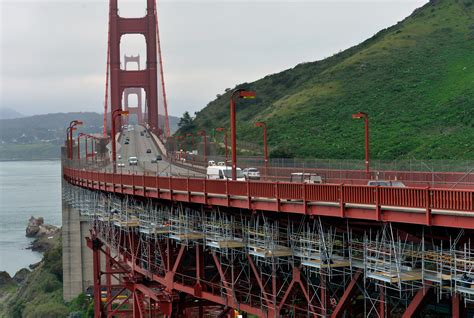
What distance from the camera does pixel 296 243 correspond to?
25125mm

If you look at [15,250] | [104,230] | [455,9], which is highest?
[455,9]

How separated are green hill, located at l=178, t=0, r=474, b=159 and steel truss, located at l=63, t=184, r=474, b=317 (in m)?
32.7

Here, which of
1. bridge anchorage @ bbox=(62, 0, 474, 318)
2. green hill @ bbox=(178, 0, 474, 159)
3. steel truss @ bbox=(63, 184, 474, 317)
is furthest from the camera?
green hill @ bbox=(178, 0, 474, 159)

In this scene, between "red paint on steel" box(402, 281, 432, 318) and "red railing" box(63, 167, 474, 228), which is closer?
"red railing" box(63, 167, 474, 228)

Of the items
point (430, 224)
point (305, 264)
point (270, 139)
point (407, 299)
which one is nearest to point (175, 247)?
point (305, 264)

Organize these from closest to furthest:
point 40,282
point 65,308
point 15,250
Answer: point 65,308 < point 40,282 < point 15,250

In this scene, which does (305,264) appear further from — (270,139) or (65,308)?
(270,139)

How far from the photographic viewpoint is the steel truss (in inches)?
789

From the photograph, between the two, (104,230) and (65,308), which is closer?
(104,230)

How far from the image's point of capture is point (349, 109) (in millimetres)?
97438

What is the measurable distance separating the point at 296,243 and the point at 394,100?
72.8 m

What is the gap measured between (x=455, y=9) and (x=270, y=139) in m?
45.8

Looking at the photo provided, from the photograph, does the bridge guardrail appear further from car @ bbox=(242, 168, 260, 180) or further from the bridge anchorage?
car @ bbox=(242, 168, 260, 180)

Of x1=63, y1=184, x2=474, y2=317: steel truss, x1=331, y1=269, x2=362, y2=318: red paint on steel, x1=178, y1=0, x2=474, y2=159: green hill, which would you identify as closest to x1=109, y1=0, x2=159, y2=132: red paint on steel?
x1=178, y1=0, x2=474, y2=159: green hill
